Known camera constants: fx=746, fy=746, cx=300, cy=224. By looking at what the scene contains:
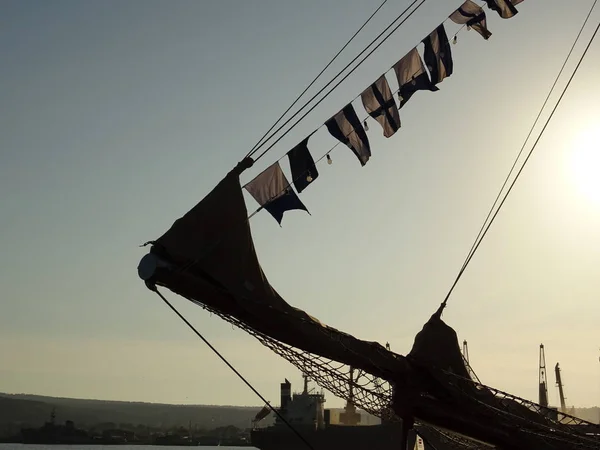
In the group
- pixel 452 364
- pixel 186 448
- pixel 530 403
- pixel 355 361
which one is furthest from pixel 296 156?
pixel 186 448

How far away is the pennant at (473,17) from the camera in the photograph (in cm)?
1440

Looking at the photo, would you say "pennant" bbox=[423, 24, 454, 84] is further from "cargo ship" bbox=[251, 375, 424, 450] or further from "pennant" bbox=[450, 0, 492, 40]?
"cargo ship" bbox=[251, 375, 424, 450]

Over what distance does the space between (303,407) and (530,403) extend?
51.8m

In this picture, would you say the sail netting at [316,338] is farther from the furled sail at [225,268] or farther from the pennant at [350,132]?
the pennant at [350,132]

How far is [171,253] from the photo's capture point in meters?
10.7

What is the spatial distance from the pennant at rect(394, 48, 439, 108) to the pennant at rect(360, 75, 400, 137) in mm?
224

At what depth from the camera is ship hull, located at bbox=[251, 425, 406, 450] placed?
2067 inches

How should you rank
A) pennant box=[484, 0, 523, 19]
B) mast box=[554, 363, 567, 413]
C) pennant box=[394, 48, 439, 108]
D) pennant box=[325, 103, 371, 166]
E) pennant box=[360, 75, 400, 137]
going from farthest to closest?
mast box=[554, 363, 567, 413]
pennant box=[484, 0, 523, 19]
pennant box=[394, 48, 439, 108]
pennant box=[360, 75, 400, 137]
pennant box=[325, 103, 371, 166]

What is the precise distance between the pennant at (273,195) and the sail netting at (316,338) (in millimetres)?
474

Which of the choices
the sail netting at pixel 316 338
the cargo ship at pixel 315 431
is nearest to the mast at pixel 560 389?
the cargo ship at pixel 315 431

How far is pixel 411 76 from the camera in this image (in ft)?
44.1

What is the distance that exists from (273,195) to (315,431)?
4937cm

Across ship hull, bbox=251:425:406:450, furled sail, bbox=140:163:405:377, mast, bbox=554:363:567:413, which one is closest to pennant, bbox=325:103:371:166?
furled sail, bbox=140:163:405:377

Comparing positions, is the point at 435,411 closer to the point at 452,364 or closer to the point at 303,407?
the point at 452,364
